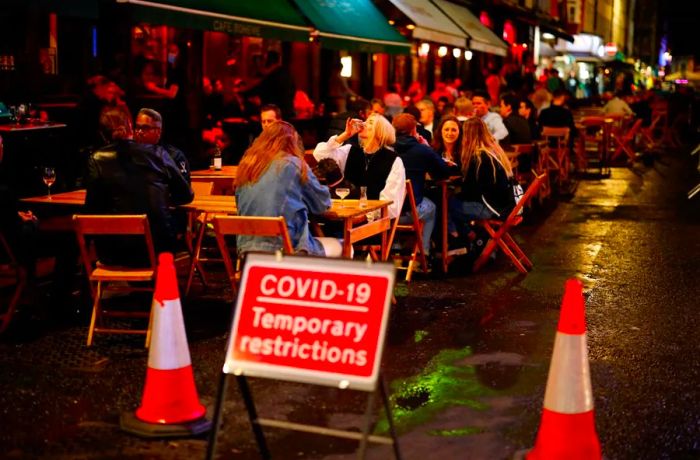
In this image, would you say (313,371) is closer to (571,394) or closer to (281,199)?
(571,394)

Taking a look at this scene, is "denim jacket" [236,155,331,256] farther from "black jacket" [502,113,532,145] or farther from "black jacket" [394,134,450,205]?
"black jacket" [502,113,532,145]

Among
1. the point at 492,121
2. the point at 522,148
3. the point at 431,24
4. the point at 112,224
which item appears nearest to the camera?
the point at 112,224

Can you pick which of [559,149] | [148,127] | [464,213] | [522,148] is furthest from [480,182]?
[559,149]

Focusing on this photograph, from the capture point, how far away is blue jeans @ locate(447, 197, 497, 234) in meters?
10.4

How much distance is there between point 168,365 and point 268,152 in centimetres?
235

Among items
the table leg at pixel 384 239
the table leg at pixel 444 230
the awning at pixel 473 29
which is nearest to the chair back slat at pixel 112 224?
the table leg at pixel 384 239

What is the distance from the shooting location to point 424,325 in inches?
324

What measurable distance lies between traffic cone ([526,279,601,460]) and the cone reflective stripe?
6.21ft

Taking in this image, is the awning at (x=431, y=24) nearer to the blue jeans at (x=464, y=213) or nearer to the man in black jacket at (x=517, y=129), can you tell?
the man in black jacket at (x=517, y=129)

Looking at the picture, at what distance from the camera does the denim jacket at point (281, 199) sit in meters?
7.55

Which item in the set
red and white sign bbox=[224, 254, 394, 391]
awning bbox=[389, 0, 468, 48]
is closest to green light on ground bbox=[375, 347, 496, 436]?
red and white sign bbox=[224, 254, 394, 391]

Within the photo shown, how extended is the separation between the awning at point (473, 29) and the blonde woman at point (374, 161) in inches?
523

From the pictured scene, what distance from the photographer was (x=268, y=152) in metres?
7.61

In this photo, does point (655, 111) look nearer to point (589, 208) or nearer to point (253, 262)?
point (589, 208)
